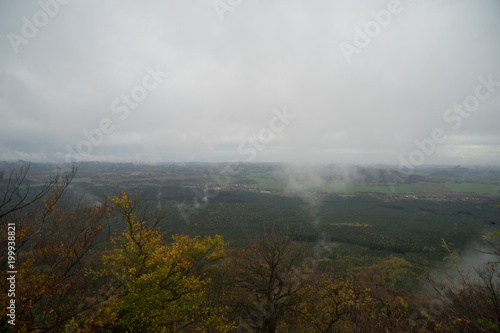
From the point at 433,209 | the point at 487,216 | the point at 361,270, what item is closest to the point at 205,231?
the point at 361,270

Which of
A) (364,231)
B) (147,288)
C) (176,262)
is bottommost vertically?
(364,231)

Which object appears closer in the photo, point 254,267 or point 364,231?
point 254,267

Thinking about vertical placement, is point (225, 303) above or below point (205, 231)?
above

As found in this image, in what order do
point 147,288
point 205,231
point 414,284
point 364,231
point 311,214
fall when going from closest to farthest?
point 147,288
point 414,284
point 205,231
point 364,231
point 311,214

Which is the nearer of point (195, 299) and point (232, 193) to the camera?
point (195, 299)

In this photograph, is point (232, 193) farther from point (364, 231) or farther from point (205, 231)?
point (364, 231)

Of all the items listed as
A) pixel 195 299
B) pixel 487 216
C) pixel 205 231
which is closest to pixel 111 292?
pixel 195 299

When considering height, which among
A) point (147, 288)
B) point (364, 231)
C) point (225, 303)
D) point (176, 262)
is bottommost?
point (364, 231)

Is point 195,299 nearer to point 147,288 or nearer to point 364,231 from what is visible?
point 147,288

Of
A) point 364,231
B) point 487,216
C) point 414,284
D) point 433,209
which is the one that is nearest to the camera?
point 414,284

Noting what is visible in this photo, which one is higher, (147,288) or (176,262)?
(176,262)
